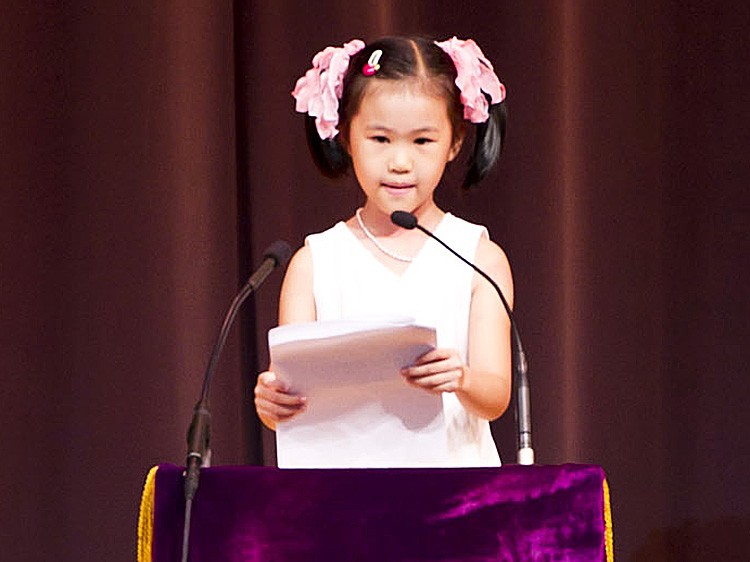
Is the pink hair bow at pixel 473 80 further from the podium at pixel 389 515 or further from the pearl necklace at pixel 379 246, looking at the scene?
the podium at pixel 389 515

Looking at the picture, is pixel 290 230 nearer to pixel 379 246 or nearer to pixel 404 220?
pixel 379 246

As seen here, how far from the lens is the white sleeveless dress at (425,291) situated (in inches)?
67.6

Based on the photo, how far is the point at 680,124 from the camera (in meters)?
2.44

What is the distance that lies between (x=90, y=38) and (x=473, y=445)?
1095mm

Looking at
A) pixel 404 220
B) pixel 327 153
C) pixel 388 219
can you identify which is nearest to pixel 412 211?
pixel 388 219

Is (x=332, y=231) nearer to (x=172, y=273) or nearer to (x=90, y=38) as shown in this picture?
(x=172, y=273)

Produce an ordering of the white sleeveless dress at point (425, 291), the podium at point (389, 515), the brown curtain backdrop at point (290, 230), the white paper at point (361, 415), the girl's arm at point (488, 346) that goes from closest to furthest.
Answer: the podium at point (389, 515), the white paper at point (361, 415), the girl's arm at point (488, 346), the white sleeveless dress at point (425, 291), the brown curtain backdrop at point (290, 230)

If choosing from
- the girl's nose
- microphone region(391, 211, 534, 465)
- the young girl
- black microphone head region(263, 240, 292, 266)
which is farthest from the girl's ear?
black microphone head region(263, 240, 292, 266)

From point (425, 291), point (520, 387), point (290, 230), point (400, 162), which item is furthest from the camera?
point (290, 230)

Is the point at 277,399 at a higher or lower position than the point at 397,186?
lower

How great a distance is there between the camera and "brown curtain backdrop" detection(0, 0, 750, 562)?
2283mm

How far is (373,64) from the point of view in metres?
1.65

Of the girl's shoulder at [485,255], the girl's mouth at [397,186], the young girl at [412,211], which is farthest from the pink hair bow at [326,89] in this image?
the girl's shoulder at [485,255]

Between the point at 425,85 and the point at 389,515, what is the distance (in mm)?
662
